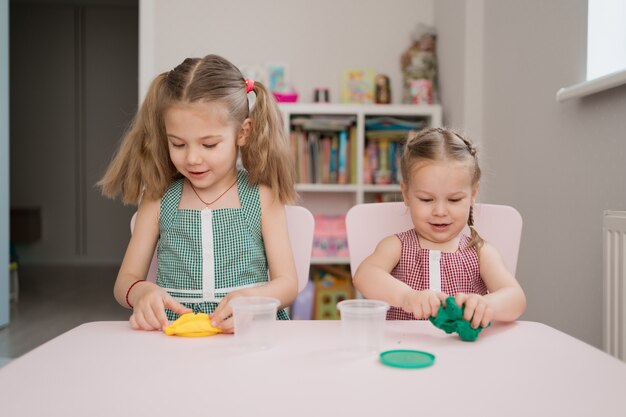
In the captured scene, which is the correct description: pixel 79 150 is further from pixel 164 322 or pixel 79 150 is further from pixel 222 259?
pixel 164 322

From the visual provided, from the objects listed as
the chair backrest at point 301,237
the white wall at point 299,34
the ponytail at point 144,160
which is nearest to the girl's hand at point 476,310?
the chair backrest at point 301,237

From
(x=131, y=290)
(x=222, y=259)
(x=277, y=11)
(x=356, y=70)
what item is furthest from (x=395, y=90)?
(x=131, y=290)

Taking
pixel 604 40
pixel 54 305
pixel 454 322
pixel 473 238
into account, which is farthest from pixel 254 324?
pixel 54 305

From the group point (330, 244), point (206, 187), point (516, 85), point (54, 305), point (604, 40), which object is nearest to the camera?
point (206, 187)

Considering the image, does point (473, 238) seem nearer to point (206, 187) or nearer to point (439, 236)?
point (439, 236)

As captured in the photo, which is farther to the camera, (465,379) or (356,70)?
(356,70)

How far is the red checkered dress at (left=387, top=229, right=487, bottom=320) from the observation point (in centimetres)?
139

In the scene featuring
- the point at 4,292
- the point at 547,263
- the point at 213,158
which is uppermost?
the point at 213,158

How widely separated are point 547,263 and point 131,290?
1.62m

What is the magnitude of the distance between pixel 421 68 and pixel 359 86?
385mm

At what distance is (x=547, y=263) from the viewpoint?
7.55 feet

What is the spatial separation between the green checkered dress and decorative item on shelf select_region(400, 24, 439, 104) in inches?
91.8

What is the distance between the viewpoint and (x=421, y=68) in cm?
366

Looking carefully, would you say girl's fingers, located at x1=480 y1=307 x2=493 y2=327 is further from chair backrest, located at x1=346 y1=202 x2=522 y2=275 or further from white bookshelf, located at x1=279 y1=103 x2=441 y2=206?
white bookshelf, located at x1=279 y1=103 x2=441 y2=206
